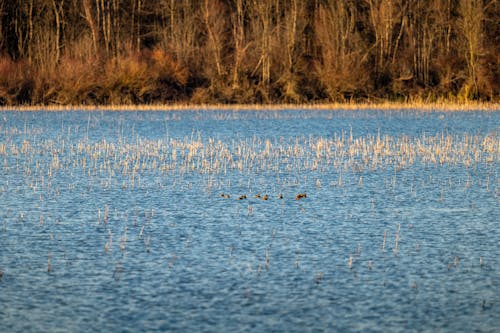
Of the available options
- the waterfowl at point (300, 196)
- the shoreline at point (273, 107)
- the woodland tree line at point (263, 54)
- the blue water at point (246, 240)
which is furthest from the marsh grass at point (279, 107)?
the waterfowl at point (300, 196)

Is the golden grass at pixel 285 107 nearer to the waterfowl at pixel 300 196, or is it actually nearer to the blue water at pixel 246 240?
the blue water at pixel 246 240

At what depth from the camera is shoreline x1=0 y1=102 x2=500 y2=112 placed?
33656 mm

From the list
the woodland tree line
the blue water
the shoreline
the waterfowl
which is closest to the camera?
the blue water

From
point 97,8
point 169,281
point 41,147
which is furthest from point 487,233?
point 97,8

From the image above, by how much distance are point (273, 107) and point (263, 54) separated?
381 cm

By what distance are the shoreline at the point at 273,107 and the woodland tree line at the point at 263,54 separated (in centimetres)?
104

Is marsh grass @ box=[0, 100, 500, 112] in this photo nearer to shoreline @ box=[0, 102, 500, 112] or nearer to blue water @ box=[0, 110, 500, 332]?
shoreline @ box=[0, 102, 500, 112]

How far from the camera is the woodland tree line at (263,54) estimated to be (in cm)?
3650

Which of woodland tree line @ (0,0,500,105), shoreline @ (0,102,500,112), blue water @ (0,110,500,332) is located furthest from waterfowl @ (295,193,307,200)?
woodland tree line @ (0,0,500,105)

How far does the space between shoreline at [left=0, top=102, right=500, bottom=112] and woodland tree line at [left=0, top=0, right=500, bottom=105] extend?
104 cm

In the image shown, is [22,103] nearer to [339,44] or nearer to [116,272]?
[339,44]

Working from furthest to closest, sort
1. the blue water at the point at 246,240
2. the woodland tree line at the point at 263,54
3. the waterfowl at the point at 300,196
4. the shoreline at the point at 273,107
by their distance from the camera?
the woodland tree line at the point at 263,54
the shoreline at the point at 273,107
the waterfowl at the point at 300,196
the blue water at the point at 246,240

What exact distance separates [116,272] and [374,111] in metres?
26.1

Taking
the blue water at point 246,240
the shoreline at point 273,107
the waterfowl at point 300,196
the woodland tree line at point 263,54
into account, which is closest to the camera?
the blue water at point 246,240
